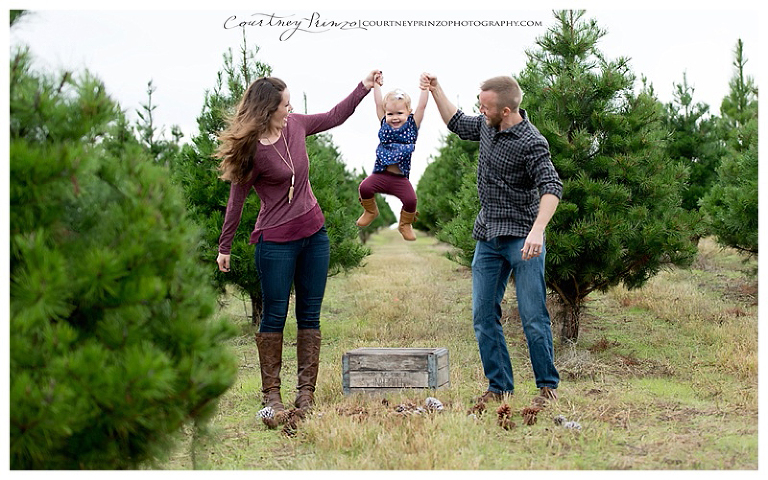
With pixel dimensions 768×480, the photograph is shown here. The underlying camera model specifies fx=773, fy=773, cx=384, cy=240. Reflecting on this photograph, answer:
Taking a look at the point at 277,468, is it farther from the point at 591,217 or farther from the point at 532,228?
the point at 591,217

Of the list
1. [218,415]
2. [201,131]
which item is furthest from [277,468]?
[201,131]

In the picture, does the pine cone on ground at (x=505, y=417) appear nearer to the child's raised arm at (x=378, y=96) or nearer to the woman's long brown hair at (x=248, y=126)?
the child's raised arm at (x=378, y=96)

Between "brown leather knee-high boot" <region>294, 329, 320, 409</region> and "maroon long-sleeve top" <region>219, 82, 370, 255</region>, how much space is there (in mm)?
719

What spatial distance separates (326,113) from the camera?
498 centimetres

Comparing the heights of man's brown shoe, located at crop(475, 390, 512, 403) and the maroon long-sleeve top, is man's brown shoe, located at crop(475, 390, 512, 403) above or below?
below

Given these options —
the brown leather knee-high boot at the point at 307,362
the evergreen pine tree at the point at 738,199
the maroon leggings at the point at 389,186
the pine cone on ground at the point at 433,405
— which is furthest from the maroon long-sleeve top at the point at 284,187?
the evergreen pine tree at the point at 738,199

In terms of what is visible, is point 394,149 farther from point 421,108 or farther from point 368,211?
point 368,211

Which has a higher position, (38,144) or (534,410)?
(38,144)

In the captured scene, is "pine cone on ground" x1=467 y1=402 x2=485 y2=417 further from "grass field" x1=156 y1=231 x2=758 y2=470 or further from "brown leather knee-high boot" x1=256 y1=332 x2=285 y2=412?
"brown leather knee-high boot" x1=256 y1=332 x2=285 y2=412

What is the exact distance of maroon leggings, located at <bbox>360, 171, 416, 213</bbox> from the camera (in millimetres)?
4992

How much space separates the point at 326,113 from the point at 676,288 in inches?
319

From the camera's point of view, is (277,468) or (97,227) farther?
(277,468)

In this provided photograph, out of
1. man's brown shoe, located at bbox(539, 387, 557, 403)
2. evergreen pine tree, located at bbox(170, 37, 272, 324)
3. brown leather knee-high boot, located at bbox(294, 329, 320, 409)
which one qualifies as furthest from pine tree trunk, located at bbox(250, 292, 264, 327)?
man's brown shoe, located at bbox(539, 387, 557, 403)

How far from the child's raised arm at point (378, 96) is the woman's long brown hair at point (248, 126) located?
1.88ft
